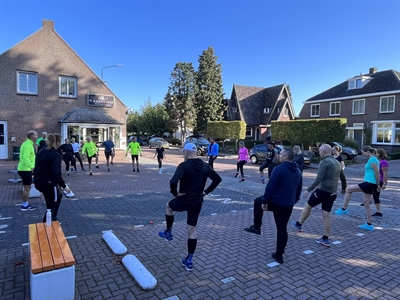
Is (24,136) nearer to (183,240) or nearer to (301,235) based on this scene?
(183,240)

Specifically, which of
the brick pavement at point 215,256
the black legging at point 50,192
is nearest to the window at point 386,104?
the brick pavement at point 215,256

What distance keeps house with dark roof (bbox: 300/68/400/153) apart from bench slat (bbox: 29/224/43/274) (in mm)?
31131

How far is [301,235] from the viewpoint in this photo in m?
5.39

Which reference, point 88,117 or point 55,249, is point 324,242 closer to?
point 55,249

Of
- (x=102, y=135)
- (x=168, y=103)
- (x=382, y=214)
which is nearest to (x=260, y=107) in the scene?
(x=168, y=103)

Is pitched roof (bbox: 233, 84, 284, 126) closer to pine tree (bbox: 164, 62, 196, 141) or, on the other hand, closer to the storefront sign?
pine tree (bbox: 164, 62, 196, 141)

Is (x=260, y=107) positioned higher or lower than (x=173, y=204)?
higher

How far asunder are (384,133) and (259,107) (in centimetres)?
1791

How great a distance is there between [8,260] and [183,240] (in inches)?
108

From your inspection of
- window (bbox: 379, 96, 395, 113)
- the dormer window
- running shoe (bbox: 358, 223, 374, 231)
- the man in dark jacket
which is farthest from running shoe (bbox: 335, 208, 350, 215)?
the dormer window

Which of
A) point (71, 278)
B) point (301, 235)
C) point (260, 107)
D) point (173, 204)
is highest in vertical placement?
point (260, 107)

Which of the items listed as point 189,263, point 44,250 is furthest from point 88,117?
point 189,263

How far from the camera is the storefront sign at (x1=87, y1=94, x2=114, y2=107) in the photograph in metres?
21.6

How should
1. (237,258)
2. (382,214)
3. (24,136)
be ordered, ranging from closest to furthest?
1. (237,258)
2. (382,214)
3. (24,136)
